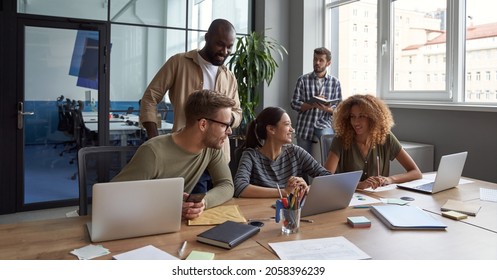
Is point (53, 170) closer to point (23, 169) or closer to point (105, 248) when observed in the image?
point (23, 169)

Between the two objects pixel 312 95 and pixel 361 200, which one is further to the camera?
pixel 312 95

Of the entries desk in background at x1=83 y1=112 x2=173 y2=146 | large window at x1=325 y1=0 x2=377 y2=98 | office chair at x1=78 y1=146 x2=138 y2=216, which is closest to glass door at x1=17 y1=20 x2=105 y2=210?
desk in background at x1=83 y1=112 x2=173 y2=146

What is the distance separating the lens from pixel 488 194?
2062 millimetres

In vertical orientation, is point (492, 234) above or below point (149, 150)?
below

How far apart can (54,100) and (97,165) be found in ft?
8.83

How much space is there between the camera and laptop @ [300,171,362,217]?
1604 mm

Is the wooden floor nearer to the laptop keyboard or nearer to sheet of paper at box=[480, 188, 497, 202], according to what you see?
the laptop keyboard

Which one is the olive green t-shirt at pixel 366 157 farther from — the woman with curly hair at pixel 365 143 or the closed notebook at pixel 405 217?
the closed notebook at pixel 405 217

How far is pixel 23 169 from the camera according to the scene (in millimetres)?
4137

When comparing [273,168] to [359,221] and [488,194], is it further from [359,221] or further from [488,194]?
[488,194]

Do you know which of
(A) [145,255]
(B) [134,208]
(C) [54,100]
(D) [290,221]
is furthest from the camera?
(C) [54,100]

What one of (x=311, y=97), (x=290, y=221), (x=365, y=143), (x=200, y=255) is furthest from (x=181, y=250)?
(x=311, y=97)

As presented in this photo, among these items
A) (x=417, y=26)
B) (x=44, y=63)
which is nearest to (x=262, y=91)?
(x=417, y=26)
